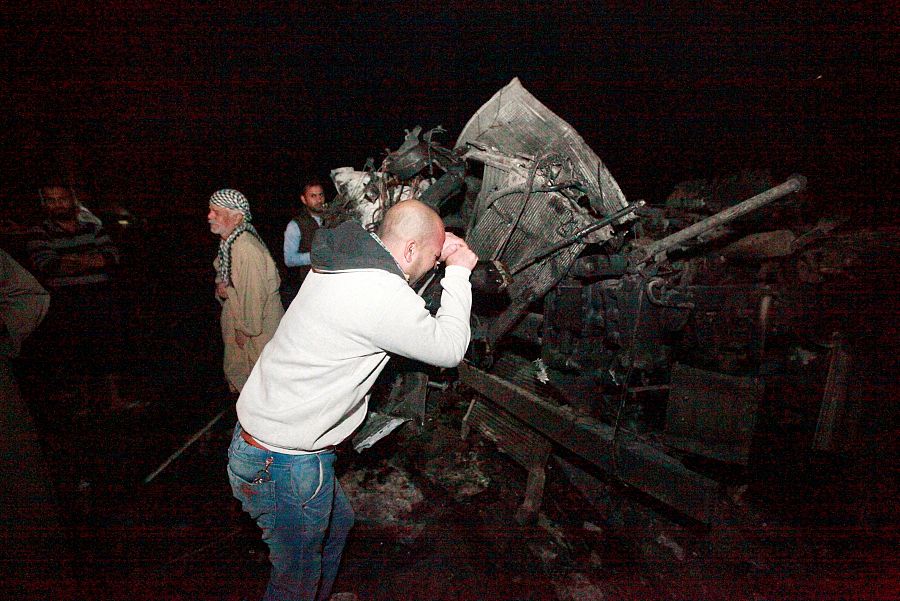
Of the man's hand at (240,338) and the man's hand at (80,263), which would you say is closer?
the man's hand at (240,338)

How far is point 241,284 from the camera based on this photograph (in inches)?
141

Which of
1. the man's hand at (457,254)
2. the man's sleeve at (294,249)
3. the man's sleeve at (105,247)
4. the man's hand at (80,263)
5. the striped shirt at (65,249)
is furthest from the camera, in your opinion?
the man's sleeve at (294,249)

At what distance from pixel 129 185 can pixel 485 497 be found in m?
10.6

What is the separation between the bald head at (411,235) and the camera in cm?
195

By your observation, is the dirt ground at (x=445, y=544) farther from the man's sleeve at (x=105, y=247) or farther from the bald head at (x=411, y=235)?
the bald head at (x=411, y=235)

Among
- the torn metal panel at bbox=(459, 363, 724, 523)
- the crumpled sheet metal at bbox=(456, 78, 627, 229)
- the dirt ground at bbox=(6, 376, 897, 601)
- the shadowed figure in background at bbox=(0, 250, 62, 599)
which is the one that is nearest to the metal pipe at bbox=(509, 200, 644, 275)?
the crumpled sheet metal at bbox=(456, 78, 627, 229)

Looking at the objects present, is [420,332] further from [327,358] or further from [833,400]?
[833,400]

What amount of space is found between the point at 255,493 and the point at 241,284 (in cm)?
223

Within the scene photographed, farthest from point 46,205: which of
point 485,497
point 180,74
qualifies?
point 485,497

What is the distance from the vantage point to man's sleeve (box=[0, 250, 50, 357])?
2.54 metres

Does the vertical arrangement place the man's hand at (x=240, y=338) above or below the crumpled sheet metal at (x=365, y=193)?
below

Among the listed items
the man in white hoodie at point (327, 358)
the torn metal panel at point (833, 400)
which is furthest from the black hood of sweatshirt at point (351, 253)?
the torn metal panel at point (833, 400)

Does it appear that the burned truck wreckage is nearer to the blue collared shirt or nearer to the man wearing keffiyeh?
the man wearing keffiyeh

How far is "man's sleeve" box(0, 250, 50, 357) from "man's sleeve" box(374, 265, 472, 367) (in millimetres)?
2682
